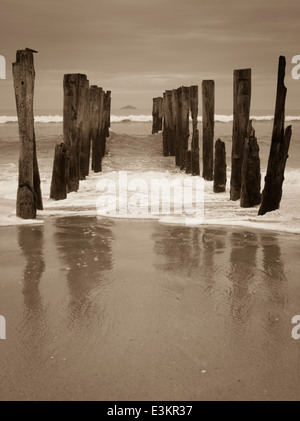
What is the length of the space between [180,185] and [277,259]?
6772 millimetres

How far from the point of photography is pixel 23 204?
6520 mm

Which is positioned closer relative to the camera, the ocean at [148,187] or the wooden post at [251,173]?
the ocean at [148,187]

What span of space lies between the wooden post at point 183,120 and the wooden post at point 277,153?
7650 millimetres

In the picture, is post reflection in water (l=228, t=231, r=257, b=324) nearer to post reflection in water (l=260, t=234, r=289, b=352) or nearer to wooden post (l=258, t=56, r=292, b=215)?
post reflection in water (l=260, t=234, r=289, b=352)

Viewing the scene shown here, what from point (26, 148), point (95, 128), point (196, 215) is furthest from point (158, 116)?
point (26, 148)

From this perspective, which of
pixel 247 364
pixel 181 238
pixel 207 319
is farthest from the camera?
pixel 181 238

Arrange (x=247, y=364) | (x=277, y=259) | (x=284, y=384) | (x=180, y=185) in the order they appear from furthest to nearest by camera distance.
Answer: (x=180, y=185) < (x=277, y=259) < (x=247, y=364) < (x=284, y=384)

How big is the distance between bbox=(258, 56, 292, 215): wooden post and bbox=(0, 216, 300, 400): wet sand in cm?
151

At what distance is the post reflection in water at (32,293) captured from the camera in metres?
2.92

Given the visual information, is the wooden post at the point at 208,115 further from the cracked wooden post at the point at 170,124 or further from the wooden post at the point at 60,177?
the cracked wooden post at the point at 170,124

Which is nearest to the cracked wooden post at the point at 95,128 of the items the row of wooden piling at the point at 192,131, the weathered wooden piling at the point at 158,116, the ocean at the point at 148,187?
the ocean at the point at 148,187

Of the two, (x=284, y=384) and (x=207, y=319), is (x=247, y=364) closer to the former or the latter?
(x=284, y=384)

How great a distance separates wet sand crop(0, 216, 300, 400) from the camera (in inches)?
97.5

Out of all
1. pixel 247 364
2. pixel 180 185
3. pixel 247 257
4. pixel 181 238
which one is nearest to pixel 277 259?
pixel 247 257
